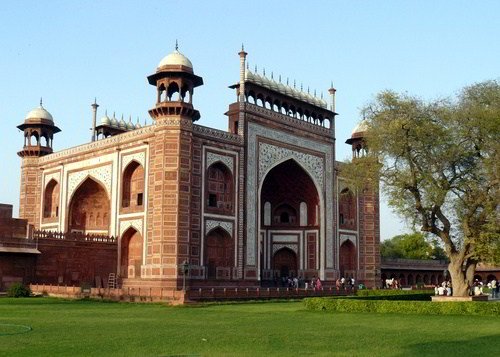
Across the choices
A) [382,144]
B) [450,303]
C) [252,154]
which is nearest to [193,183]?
[252,154]

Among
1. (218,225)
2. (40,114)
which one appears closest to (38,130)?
(40,114)

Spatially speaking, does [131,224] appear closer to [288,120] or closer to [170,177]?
[170,177]

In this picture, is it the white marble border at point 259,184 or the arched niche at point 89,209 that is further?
the arched niche at point 89,209

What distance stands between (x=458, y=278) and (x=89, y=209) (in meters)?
20.4

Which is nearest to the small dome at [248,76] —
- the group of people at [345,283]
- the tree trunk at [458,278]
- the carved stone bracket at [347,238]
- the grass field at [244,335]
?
the carved stone bracket at [347,238]

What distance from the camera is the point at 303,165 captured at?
3559 centimetres

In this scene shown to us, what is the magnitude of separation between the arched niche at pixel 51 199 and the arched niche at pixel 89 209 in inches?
66.5

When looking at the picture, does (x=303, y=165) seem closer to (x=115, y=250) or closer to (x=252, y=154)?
(x=252, y=154)

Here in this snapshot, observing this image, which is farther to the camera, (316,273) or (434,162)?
(316,273)

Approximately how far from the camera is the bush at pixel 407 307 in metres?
17.3

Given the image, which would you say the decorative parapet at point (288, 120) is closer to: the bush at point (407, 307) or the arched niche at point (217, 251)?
the arched niche at point (217, 251)

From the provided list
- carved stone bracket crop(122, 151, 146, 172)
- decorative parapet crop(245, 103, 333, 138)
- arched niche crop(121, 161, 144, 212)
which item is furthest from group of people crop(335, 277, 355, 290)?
carved stone bracket crop(122, 151, 146, 172)

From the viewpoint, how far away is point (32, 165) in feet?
123

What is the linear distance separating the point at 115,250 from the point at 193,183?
557cm
